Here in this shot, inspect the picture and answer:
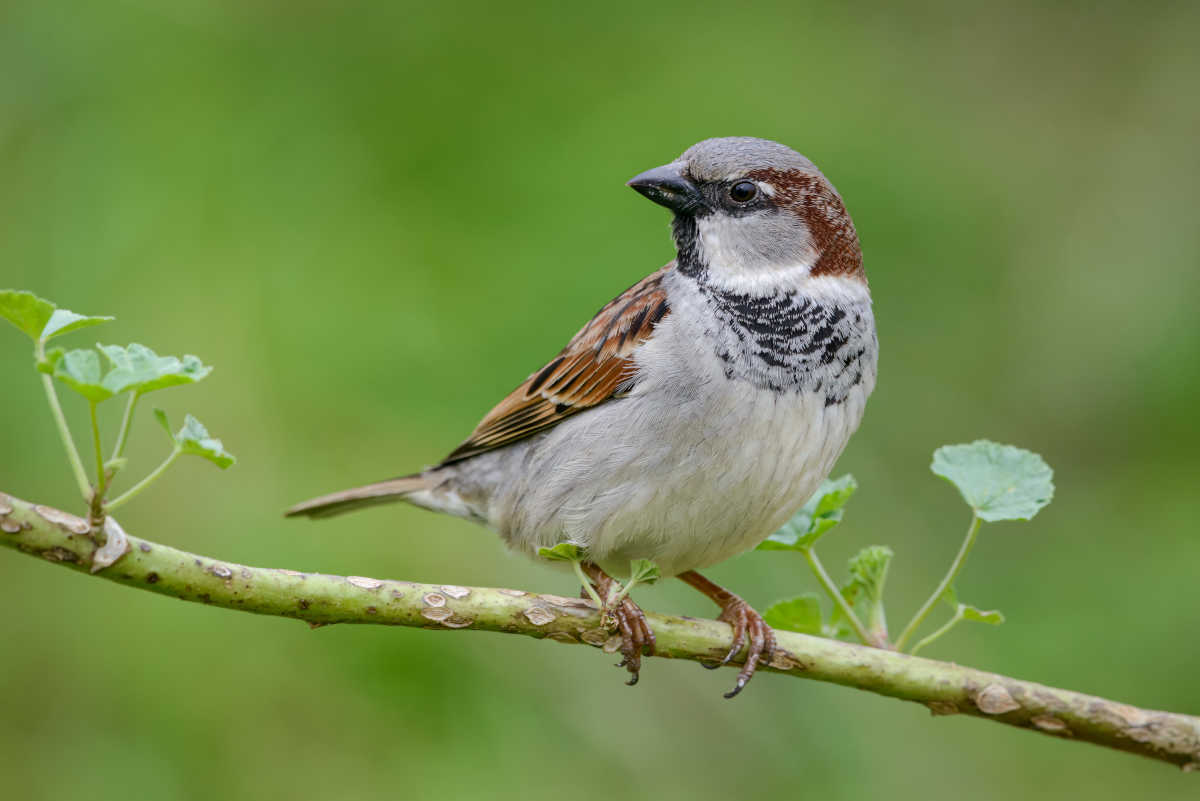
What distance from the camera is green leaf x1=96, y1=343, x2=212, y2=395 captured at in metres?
1.62

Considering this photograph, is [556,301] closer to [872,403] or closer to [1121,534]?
[872,403]

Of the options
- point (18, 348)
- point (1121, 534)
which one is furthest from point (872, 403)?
point (18, 348)

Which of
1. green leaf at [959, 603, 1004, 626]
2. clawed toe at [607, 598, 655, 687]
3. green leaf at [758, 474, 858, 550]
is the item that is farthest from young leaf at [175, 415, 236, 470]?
green leaf at [959, 603, 1004, 626]

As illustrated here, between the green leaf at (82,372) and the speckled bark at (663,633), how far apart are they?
0.25m

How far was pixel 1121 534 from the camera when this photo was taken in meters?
3.89

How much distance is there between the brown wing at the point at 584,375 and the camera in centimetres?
306

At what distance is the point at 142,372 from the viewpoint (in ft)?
5.43

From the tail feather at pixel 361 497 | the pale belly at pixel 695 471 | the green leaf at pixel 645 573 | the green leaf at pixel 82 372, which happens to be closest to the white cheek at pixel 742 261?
the pale belly at pixel 695 471

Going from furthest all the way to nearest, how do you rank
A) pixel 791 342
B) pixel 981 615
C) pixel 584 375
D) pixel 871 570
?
pixel 584 375, pixel 791 342, pixel 871 570, pixel 981 615

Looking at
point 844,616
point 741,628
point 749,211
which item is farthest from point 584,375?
point 844,616

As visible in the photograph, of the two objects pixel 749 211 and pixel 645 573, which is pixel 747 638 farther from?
pixel 749 211

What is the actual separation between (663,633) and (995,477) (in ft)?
2.34

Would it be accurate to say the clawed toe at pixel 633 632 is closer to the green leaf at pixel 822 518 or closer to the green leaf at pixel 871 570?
the green leaf at pixel 822 518

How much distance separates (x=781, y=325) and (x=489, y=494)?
3.29ft
